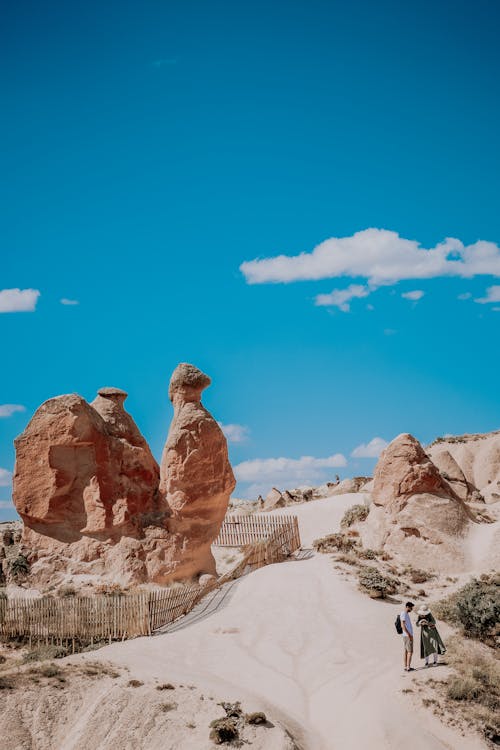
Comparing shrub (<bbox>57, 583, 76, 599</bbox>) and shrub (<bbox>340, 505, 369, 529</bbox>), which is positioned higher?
shrub (<bbox>340, 505, 369, 529</bbox>)

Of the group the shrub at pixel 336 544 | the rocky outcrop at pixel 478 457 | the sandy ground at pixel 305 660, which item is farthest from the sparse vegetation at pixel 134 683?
the rocky outcrop at pixel 478 457

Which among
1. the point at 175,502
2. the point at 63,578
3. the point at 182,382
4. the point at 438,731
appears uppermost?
the point at 182,382

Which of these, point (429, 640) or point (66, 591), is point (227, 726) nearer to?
point (429, 640)

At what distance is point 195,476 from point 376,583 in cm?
602

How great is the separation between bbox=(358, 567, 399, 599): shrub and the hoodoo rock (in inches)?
189

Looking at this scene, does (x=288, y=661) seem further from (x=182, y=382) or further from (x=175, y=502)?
(x=182, y=382)

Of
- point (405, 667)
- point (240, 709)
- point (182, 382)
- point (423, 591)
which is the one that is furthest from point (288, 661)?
point (182, 382)

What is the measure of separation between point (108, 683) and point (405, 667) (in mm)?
5310

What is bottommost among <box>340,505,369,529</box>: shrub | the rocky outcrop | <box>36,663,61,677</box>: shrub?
<box>36,663,61,677</box>: shrub

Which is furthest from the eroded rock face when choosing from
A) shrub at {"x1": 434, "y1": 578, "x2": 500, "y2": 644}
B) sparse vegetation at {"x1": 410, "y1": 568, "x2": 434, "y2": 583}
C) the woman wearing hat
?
the woman wearing hat

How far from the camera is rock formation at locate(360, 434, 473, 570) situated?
20406 mm

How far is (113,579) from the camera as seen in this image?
1923 centimetres

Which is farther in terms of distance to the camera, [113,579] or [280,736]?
[113,579]

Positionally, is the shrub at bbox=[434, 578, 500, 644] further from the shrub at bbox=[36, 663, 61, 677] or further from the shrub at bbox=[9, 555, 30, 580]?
the shrub at bbox=[9, 555, 30, 580]
